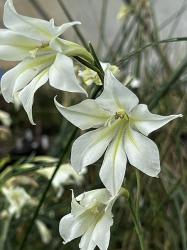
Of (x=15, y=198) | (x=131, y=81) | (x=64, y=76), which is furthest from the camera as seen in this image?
(x=15, y=198)

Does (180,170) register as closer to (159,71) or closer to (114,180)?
(159,71)

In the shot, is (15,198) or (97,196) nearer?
(97,196)

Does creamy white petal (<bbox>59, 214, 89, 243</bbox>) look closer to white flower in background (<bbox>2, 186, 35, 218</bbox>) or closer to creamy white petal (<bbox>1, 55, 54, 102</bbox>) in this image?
creamy white petal (<bbox>1, 55, 54, 102</bbox>)

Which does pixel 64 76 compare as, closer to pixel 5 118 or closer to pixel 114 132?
pixel 114 132

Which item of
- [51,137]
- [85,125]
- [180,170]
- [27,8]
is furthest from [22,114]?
[85,125]

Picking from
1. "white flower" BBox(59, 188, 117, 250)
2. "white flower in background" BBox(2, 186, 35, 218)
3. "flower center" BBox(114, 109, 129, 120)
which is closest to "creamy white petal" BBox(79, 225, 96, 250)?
"white flower" BBox(59, 188, 117, 250)

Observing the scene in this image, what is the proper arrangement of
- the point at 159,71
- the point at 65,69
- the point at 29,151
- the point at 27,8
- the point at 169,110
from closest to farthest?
the point at 65,69, the point at 169,110, the point at 159,71, the point at 29,151, the point at 27,8

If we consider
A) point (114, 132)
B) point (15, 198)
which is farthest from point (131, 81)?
point (15, 198)

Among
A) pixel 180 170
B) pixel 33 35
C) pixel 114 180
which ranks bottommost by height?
pixel 180 170
